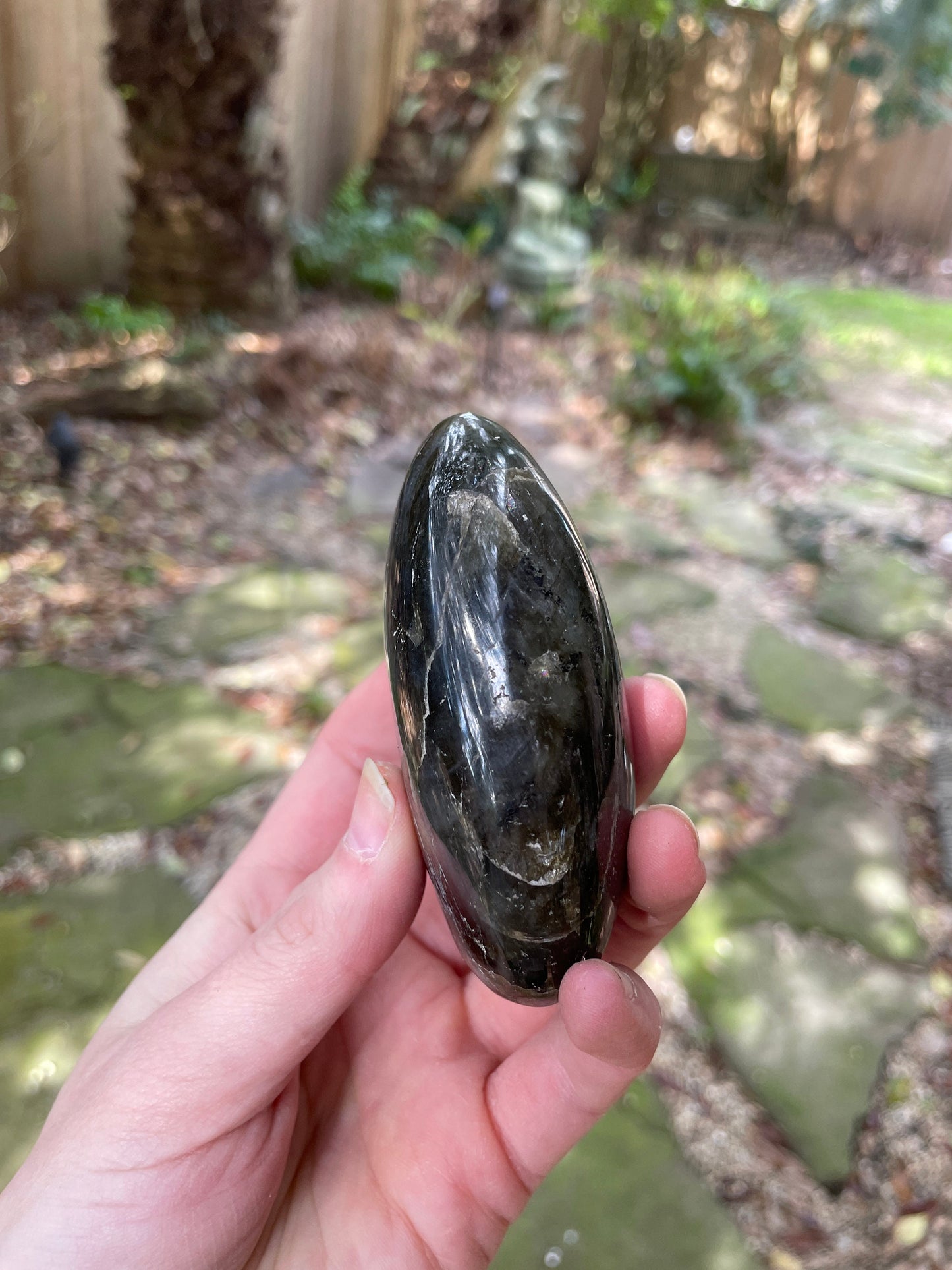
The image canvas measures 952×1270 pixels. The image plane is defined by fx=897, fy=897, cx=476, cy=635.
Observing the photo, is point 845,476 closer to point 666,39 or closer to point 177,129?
point 177,129

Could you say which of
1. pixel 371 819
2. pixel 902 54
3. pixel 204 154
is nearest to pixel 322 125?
pixel 204 154

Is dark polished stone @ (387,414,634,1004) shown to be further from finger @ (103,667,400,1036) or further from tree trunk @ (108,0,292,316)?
tree trunk @ (108,0,292,316)

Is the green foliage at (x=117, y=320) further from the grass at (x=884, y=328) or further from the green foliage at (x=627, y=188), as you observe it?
the green foliage at (x=627, y=188)

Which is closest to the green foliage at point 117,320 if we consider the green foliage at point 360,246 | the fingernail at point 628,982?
the green foliage at point 360,246

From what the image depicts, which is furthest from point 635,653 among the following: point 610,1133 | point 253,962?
point 253,962

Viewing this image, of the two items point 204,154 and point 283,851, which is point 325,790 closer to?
point 283,851
